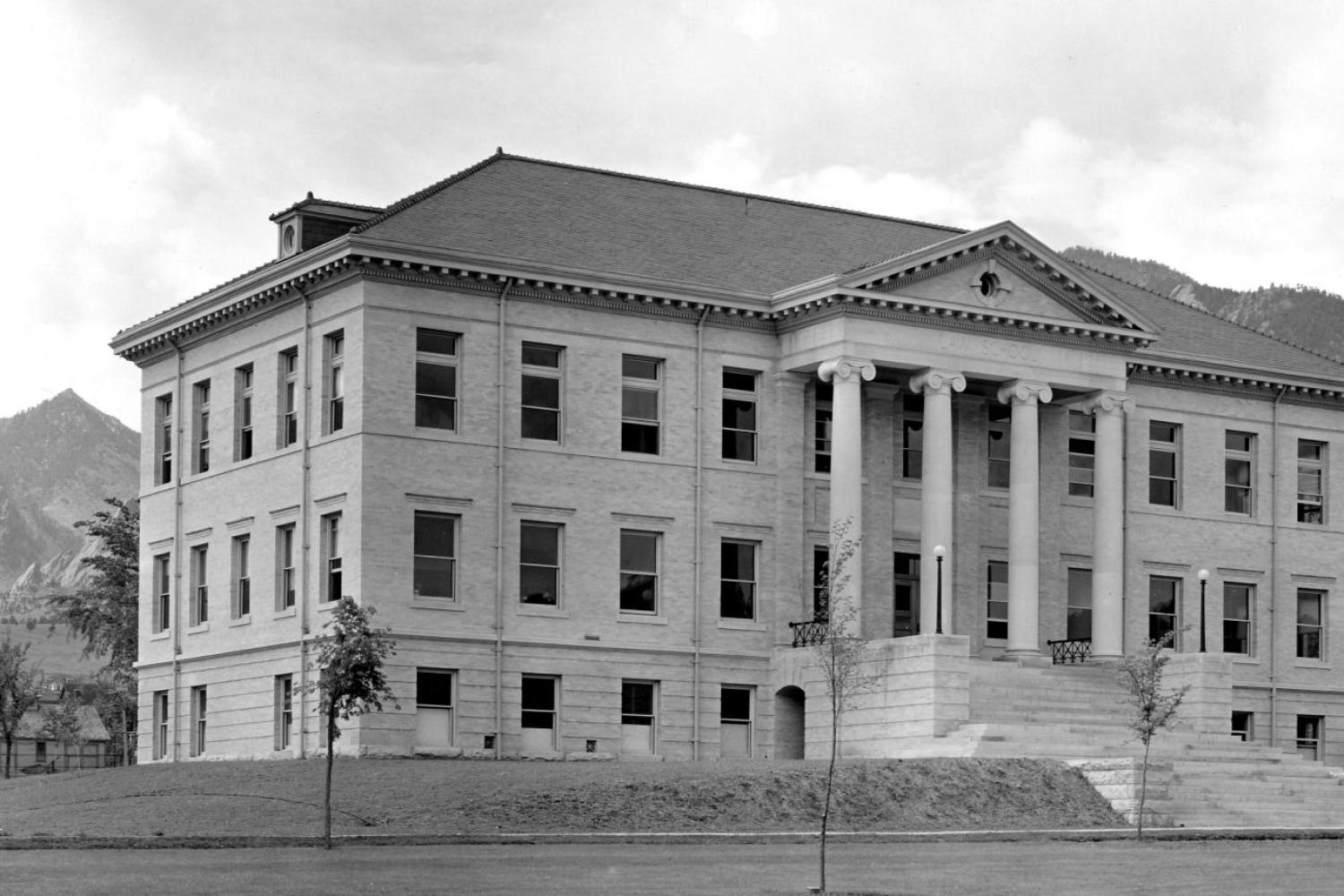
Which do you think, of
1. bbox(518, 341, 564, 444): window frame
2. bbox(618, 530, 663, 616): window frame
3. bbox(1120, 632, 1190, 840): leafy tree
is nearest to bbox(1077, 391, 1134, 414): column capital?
bbox(618, 530, 663, 616): window frame

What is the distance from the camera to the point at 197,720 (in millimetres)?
61906

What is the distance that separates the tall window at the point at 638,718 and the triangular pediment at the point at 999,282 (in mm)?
Answer: 10941

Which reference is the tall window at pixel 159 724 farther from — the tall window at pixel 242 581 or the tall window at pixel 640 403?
the tall window at pixel 640 403

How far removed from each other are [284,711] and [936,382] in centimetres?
1788

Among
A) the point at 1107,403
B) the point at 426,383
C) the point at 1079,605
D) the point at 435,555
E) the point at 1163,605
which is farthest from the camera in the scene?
the point at 1163,605

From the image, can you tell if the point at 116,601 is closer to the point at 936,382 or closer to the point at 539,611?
the point at 539,611

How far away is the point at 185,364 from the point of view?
63.7m

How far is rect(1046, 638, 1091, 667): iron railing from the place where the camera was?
62.8 m

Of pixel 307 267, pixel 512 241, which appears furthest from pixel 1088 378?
pixel 307 267

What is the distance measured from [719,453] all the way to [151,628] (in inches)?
645

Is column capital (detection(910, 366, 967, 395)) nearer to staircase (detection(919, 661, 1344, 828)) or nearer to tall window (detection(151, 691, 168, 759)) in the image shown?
staircase (detection(919, 661, 1344, 828))

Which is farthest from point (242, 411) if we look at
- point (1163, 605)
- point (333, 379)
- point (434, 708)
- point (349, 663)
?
point (1163, 605)

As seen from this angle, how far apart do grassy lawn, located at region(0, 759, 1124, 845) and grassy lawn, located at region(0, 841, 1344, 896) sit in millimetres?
3774

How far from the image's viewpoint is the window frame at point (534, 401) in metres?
57.8
